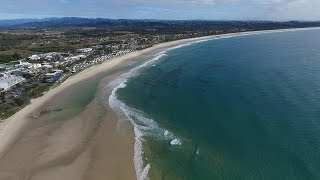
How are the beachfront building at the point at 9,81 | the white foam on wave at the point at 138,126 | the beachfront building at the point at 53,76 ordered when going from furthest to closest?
the beachfront building at the point at 53,76, the beachfront building at the point at 9,81, the white foam on wave at the point at 138,126

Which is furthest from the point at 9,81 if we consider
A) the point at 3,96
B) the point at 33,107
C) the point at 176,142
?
the point at 176,142

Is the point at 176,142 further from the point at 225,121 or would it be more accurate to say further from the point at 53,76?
the point at 53,76

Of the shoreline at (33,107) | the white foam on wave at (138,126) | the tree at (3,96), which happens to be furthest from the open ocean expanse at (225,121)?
the tree at (3,96)

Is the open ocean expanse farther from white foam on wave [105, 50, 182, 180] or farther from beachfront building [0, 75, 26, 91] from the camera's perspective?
beachfront building [0, 75, 26, 91]

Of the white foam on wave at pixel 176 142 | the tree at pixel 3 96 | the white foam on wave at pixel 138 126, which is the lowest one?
the tree at pixel 3 96

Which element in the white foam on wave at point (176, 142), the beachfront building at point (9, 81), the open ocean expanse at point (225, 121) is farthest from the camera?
the beachfront building at point (9, 81)

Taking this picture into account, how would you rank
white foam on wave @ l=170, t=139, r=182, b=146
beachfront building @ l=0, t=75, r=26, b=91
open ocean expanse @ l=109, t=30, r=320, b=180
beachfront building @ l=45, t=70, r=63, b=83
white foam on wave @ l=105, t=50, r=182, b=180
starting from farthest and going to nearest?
beachfront building @ l=45, t=70, r=63, b=83 < beachfront building @ l=0, t=75, r=26, b=91 < white foam on wave @ l=170, t=139, r=182, b=146 < white foam on wave @ l=105, t=50, r=182, b=180 < open ocean expanse @ l=109, t=30, r=320, b=180

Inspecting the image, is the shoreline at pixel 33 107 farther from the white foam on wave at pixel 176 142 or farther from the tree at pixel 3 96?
the white foam on wave at pixel 176 142

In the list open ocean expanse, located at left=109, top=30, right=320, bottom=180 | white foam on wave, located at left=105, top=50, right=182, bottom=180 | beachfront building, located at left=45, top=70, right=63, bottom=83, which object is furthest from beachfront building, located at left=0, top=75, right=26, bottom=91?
open ocean expanse, located at left=109, top=30, right=320, bottom=180
